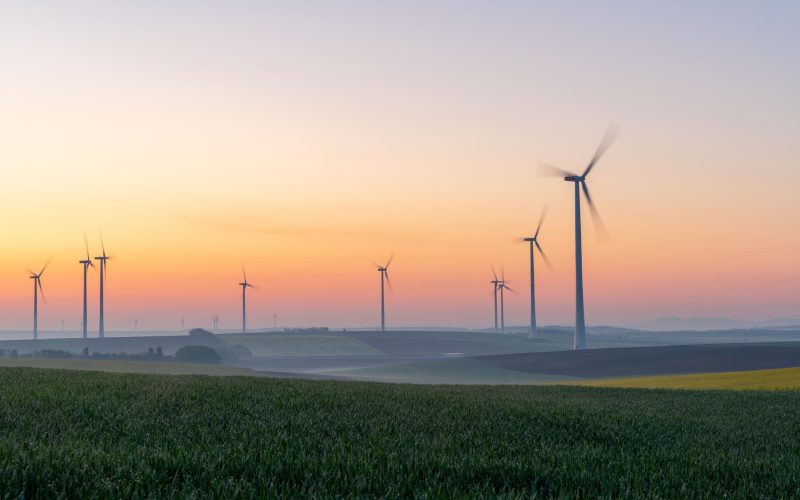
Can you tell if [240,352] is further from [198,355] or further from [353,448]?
[353,448]

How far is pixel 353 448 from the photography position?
38.9 ft

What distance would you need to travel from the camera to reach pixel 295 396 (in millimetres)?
21234

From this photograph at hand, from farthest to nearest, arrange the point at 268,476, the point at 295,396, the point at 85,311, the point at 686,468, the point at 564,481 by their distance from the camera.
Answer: the point at 85,311 < the point at 295,396 < the point at 686,468 < the point at 564,481 < the point at 268,476

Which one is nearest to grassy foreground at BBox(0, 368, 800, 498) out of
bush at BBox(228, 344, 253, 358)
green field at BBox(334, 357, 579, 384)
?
green field at BBox(334, 357, 579, 384)

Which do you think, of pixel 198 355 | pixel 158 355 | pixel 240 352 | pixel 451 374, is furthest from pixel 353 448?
pixel 240 352

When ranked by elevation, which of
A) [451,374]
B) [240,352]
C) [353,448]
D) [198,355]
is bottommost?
[240,352]

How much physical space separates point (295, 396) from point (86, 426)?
26.8ft

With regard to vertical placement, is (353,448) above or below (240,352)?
above

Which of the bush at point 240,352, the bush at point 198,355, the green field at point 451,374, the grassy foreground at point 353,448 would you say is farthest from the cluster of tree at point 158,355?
the grassy foreground at point 353,448

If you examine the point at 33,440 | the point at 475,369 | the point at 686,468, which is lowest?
the point at 475,369

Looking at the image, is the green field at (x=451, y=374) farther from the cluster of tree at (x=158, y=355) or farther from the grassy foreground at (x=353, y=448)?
the grassy foreground at (x=353, y=448)

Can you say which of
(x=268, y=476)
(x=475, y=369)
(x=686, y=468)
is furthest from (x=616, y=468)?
(x=475, y=369)

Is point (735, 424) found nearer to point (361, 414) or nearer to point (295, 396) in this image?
point (361, 414)

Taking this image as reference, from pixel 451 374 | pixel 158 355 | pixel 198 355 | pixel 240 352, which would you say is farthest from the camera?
pixel 240 352
